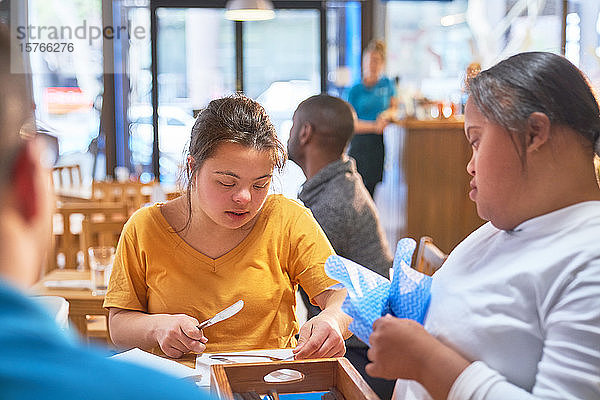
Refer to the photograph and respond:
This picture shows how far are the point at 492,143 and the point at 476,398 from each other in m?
0.40

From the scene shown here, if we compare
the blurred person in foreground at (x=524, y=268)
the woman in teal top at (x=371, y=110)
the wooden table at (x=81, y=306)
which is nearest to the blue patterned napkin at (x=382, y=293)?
the blurred person in foreground at (x=524, y=268)

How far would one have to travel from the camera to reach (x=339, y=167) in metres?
2.98

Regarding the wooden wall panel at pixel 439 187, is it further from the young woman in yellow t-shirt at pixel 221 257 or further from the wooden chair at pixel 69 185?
the young woman in yellow t-shirt at pixel 221 257

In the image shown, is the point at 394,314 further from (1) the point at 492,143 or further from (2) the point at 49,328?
(2) the point at 49,328

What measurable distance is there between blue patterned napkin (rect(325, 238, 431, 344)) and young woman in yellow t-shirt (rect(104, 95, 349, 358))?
46 cm

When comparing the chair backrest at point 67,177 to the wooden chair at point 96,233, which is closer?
the wooden chair at point 96,233

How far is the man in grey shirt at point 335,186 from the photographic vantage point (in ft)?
9.41

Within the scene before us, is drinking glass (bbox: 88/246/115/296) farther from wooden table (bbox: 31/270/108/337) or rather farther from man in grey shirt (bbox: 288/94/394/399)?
man in grey shirt (bbox: 288/94/394/399)

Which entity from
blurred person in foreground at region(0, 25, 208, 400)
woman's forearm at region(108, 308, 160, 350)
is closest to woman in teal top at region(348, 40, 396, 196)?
woman's forearm at region(108, 308, 160, 350)

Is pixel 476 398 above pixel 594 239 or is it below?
below

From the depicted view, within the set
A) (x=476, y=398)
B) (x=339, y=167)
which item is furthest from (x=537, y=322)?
(x=339, y=167)

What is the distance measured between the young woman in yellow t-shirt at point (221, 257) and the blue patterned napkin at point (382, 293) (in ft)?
1.51

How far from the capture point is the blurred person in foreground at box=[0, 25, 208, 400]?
468 millimetres

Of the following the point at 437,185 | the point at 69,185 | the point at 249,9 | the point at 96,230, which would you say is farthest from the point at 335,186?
the point at 69,185
